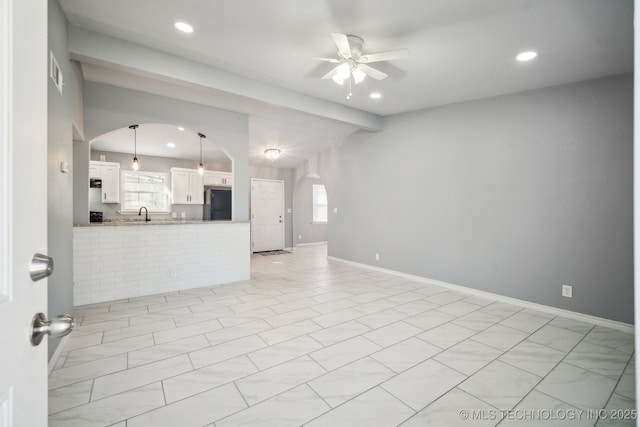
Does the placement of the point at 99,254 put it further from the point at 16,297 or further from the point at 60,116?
the point at 16,297

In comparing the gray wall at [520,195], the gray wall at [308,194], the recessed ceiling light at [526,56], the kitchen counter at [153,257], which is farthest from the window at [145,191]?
the recessed ceiling light at [526,56]

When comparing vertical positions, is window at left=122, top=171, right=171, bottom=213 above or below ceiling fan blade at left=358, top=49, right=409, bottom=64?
below

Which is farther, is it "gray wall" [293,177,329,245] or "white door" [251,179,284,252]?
"gray wall" [293,177,329,245]

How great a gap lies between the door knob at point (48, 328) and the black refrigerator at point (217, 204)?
711 centimetres

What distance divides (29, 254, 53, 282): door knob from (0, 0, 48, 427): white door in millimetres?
13

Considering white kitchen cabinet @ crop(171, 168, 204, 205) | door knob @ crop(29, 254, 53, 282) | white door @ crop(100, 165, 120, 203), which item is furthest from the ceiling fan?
white door @ crop(100, 165, 120, 203)

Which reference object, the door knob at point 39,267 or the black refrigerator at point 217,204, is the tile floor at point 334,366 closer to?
the door knob at point 39,267

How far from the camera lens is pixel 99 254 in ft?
12.6

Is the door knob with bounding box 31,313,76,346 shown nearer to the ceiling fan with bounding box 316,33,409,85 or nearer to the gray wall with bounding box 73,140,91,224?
the ceiling fan with bounding box 316,33,409,85

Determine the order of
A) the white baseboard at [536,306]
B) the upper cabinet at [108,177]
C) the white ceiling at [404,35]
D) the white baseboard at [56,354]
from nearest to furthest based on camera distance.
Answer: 1. the white baseboard at [56,354]
2. the white ceiling at [404,35]
3. the white baseboard at [536,306]
4. the upper cabinet at [108,177]

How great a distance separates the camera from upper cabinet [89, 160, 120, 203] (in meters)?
6.62

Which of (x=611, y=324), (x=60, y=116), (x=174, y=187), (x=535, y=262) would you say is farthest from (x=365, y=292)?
(x=174, y=187)

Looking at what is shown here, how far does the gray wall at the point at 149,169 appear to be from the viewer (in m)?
6.76

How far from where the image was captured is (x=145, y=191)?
24.1ft
